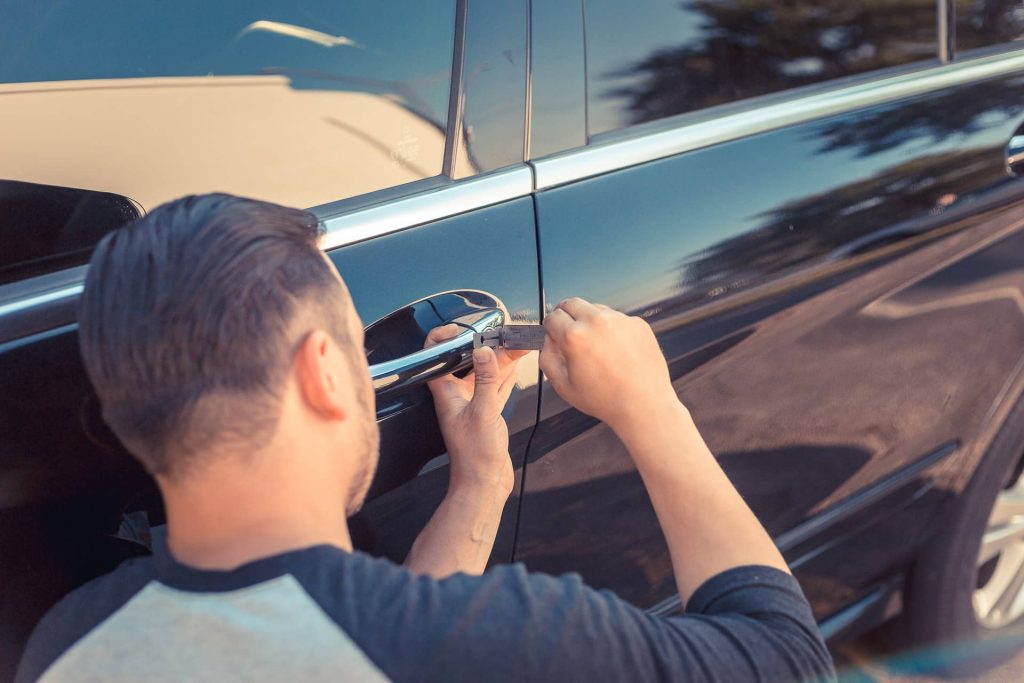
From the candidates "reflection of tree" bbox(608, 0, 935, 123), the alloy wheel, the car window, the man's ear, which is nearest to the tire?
the alloy wheel

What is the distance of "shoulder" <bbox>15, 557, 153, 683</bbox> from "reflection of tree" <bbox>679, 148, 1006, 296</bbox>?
88 cm

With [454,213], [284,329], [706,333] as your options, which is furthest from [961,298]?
[284,329]

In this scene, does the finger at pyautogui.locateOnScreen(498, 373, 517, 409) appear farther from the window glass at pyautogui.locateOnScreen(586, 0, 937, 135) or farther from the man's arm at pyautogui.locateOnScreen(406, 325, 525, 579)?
the window glass at pyautogui.locateOnScreen(586, 0, 937, 135)

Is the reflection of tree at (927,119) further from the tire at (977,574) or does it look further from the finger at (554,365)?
the finger at (554,365)

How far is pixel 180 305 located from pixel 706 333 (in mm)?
911

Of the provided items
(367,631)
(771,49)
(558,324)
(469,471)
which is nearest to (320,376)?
(367,631)

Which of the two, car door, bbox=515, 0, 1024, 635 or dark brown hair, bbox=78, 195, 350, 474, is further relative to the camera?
car door, bbox=515, 0, 1024, 635

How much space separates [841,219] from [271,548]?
1183 millimetres

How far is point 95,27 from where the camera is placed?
1.30 meters

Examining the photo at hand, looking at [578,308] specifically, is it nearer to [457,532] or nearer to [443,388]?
[443,388]

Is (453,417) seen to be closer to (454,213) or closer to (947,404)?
(454,213)

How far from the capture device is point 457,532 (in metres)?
1.34

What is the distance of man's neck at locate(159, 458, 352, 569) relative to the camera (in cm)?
89

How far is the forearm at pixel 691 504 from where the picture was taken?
3.44 ft
